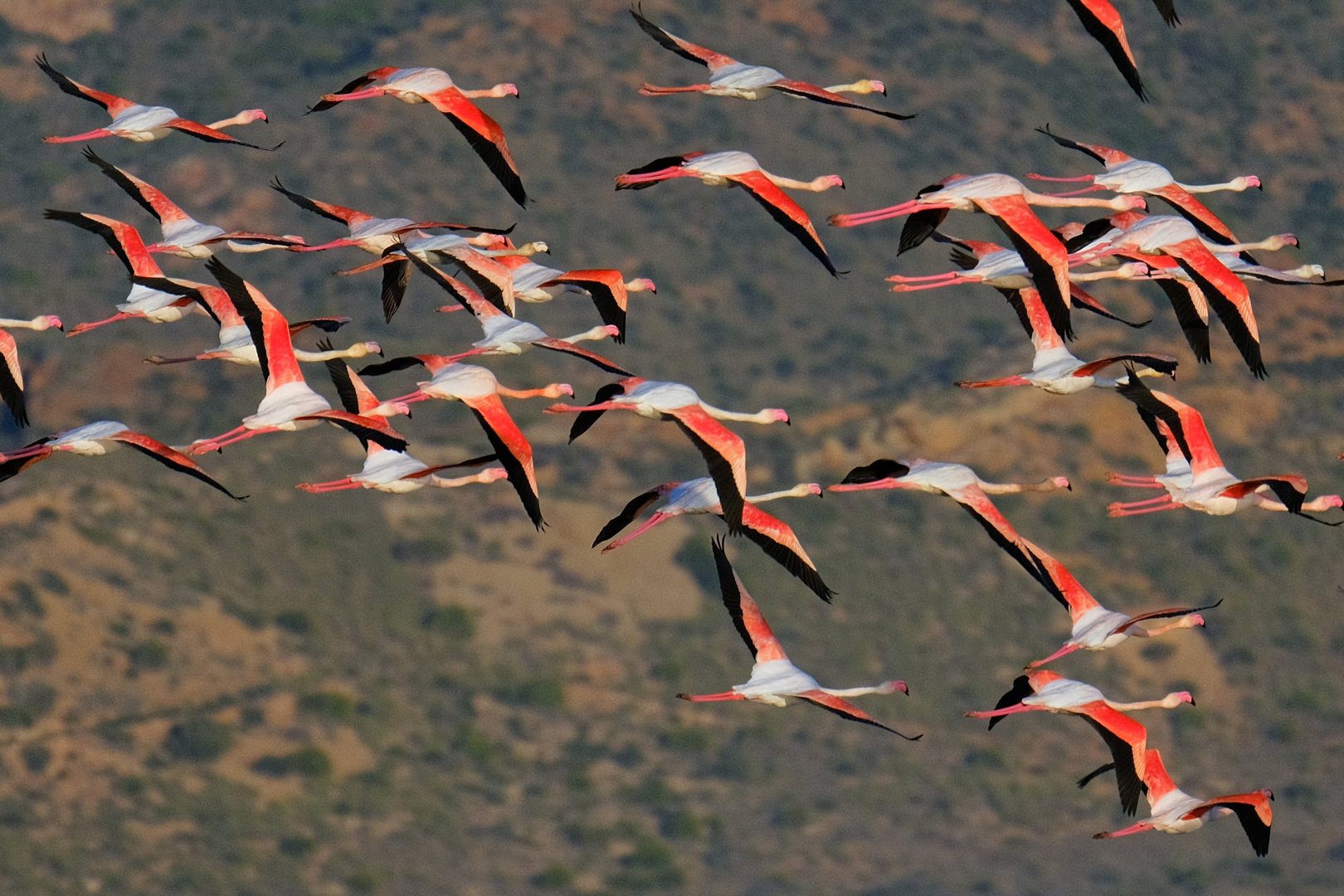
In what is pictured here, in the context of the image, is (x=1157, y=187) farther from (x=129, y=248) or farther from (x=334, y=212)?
(x=129, y=248)

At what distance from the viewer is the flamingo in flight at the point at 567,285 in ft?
96.1

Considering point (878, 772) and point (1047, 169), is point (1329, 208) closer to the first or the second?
point (1047, 169)

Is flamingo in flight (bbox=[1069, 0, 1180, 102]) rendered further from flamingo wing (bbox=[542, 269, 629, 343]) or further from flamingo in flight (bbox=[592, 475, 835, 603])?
flamingo wing (bbox=[542, 269, 629, 343])

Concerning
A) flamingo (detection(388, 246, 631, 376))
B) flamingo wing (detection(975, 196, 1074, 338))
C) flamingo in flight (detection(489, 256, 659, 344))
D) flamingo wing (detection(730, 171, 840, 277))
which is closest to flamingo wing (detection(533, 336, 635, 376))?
flamingo (detection(388, 246, 631, 376))

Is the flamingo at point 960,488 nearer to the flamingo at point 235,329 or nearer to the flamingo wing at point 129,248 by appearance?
the flamingo at point 235,329

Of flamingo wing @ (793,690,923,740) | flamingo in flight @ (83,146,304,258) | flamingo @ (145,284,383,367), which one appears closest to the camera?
flamingo wing @ (793,690,923,740)

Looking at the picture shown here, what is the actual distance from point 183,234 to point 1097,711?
41.4 feet

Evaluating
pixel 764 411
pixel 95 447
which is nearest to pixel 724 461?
pixel 764 411

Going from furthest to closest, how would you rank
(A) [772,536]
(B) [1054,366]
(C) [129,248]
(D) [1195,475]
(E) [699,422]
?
1. (C) [129,248]
2. (D) [1195,475]
3. (B) [1054,366]
4. (A) [772,536]
5. (E) [699,422]

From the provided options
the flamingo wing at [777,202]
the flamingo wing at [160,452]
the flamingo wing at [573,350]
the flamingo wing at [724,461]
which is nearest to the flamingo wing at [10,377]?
the flamingo wing at [160,452]

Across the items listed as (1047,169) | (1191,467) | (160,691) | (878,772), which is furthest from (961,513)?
(1191,467)

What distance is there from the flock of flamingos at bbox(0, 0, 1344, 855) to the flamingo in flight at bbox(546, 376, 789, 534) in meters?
0.03

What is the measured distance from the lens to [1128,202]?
30.1 meters

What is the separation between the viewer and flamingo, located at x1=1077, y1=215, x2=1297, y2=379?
25.8 m
